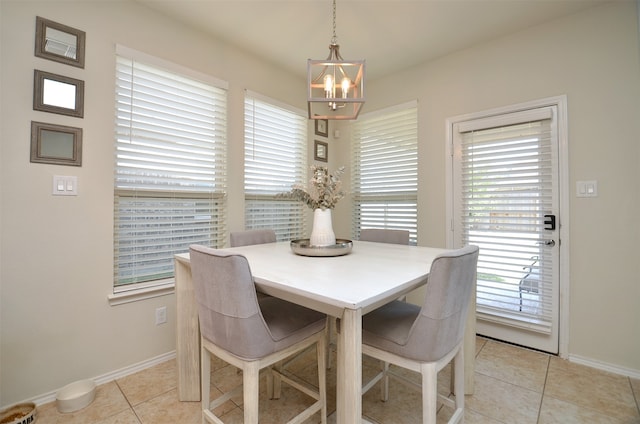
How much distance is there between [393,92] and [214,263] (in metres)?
2.83

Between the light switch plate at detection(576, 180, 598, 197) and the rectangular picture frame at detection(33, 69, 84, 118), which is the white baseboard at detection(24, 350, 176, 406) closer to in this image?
the rectangular picture frame at detection(33, 69, 84, 118)

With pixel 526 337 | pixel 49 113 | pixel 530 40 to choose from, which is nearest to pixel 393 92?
pixel 530 40

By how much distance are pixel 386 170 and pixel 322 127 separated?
38.5 inches

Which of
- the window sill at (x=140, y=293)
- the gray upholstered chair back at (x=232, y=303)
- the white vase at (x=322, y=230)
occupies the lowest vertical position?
the window sill at (x=140, y=293)

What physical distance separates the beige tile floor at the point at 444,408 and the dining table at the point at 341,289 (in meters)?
0.16

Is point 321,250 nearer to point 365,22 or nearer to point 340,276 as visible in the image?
point 340,276

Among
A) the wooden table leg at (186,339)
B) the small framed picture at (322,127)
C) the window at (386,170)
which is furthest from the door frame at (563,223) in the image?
the wooden table leg at (186,339)

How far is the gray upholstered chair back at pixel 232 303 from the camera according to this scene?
3.60ft

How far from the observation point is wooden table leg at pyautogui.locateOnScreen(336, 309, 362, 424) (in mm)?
932

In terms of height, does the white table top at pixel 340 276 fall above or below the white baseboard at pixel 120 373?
above

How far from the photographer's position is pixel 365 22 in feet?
7.47

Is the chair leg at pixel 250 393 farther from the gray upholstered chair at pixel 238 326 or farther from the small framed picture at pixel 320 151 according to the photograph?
the small framed picture at pixel 320 151

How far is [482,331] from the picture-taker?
8.47ft

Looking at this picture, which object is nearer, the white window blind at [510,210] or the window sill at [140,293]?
the window sill at [140,293]
